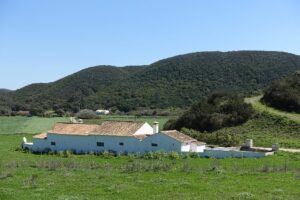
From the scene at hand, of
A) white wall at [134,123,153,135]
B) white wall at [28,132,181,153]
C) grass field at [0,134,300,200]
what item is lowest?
grass field at [0,134,300,200]

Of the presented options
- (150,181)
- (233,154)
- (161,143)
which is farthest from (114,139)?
(150,181)

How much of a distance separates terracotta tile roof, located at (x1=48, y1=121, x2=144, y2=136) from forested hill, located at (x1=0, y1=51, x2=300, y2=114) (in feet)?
200

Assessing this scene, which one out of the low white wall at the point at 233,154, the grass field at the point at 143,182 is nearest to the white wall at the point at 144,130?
the low white wall at the point at 233,154

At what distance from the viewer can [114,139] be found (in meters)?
42.8

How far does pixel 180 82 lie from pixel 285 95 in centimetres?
6348

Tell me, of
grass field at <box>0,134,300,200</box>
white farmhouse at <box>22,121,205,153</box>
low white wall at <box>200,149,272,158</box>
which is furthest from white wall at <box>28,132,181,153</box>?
grass field at <box>0,134,300,200</box>

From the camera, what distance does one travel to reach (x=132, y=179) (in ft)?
75.4

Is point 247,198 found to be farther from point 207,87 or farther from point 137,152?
point 207,87

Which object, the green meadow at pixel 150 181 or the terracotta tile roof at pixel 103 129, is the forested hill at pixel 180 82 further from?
the green meadow at pixel 150 181

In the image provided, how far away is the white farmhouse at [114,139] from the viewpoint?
133 ft

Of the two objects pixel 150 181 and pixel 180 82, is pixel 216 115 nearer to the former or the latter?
pixel 150 181

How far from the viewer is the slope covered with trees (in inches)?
2235

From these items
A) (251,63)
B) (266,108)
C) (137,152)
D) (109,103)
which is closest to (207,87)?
(251,63)

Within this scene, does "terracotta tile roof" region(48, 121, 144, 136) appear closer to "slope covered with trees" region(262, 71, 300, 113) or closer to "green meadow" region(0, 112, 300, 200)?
"green meadow" region(0, 112, 300, 200)
